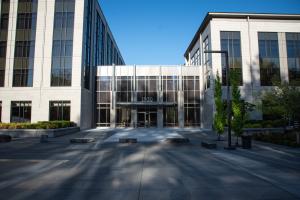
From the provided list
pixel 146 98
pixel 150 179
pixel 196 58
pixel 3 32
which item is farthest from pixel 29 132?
pixel 196 58

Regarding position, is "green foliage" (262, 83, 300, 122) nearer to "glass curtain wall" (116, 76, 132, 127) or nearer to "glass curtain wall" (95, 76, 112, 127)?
"glass curtain wall" (116, 76, 132, 127)

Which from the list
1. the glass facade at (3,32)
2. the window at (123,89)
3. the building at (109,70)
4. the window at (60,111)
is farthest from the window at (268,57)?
the glass facade at (3,32)

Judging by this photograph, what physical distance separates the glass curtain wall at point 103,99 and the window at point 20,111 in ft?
35.5

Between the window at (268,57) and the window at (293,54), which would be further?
the window at (293,54)

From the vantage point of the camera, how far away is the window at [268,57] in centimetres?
→ 3338

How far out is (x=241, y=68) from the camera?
108ft

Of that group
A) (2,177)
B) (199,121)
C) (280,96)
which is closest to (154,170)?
(2,177)

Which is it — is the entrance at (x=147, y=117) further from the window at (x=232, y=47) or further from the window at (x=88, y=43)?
Result: the window at (x=232, y=47)

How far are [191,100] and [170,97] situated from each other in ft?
12.7

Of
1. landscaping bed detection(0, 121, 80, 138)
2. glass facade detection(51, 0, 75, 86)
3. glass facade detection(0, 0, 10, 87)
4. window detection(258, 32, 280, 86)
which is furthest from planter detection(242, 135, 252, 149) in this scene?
glass facade detection(0, 0, 10, 87)

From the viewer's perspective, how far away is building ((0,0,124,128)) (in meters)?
29.9

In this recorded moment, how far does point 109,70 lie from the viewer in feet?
123

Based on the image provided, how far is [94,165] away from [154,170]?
303 cm

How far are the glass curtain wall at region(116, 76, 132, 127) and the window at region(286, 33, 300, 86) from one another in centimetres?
2801
